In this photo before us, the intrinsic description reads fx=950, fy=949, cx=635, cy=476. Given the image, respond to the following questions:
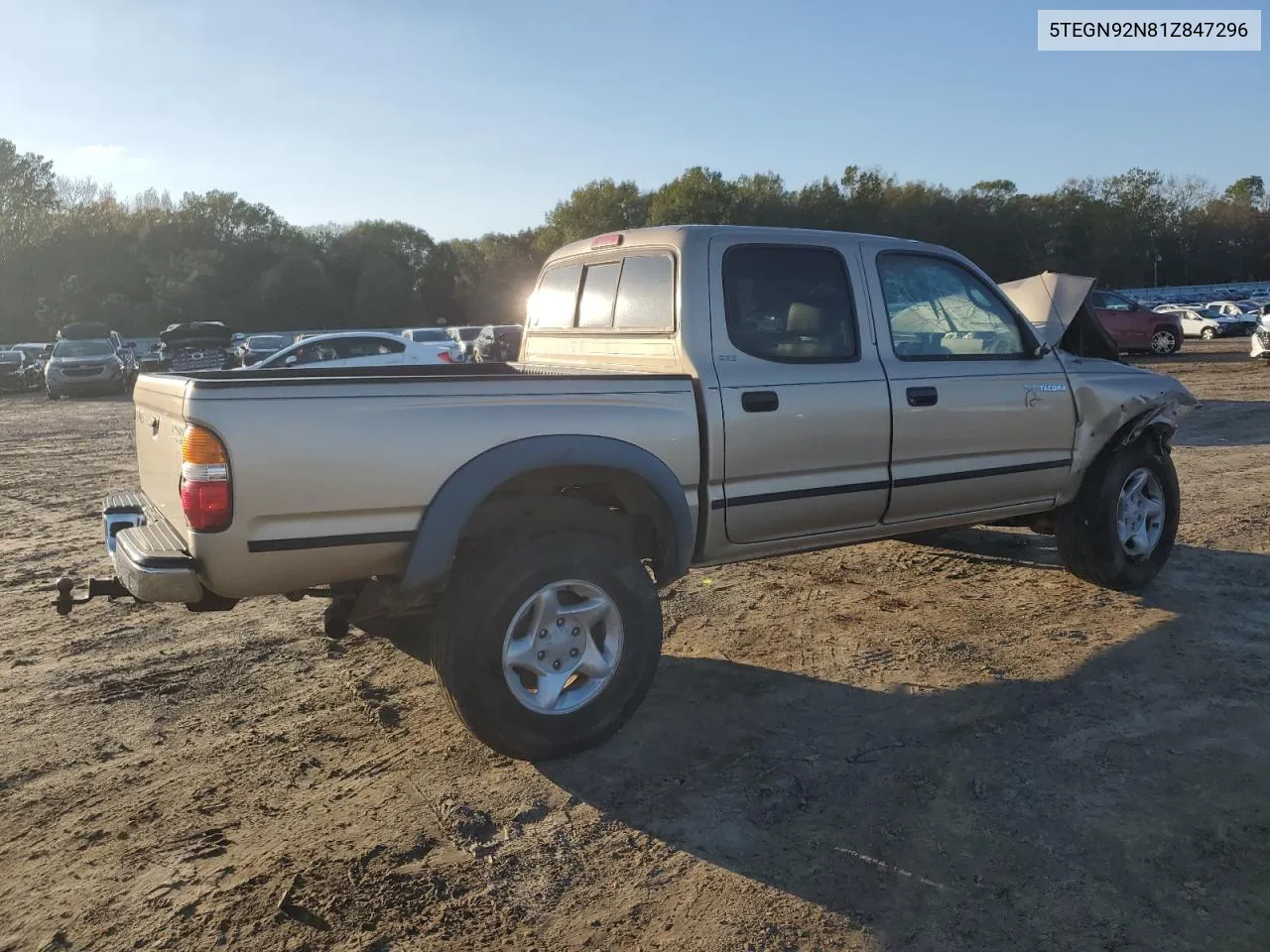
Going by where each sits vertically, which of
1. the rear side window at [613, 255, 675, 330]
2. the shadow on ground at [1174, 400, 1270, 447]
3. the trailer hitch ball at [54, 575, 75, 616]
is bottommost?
the shadow on ground at [1174, 400, 1270, 447]

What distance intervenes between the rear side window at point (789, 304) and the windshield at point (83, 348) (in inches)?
1043

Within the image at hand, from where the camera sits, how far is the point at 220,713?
4094mm

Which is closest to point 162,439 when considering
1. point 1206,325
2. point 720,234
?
point 720,234

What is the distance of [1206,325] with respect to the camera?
1233 inches

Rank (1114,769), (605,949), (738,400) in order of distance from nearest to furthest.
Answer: (605,949) → (1114,769) → (738,400)

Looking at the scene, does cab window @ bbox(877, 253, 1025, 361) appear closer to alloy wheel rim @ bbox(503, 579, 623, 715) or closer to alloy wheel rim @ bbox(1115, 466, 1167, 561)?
alloy wheel rim @ bbox(1115, 466, 1167, 561)

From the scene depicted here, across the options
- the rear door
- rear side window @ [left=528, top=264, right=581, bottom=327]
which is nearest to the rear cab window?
rear side window @ [left=528, top=264, right=581, bottom=327]

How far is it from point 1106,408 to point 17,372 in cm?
3464

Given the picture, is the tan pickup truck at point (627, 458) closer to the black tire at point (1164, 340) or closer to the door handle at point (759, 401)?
the door handle at point (759, 401)

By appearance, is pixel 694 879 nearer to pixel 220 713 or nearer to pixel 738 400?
pixel 738 400

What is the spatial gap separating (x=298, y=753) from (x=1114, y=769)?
307 centimetres

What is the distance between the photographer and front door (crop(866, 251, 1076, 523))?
15.0 ft

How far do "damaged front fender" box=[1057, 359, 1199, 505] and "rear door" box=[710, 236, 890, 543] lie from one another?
4.82ft

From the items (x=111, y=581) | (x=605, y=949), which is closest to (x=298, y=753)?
(x=111, y=581)
